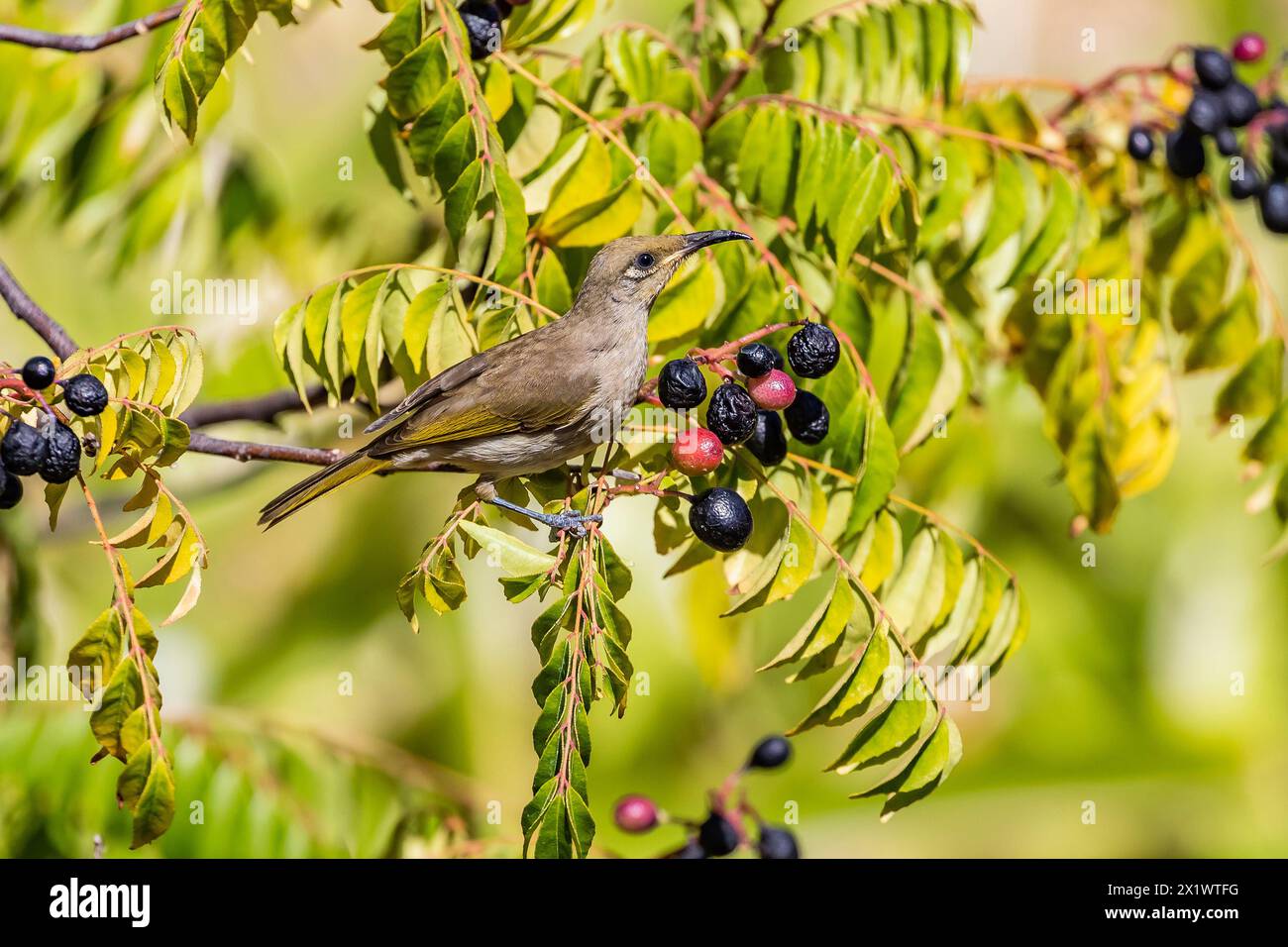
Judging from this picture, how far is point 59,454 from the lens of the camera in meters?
3.07

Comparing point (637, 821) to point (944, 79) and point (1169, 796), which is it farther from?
point (1169, 796)

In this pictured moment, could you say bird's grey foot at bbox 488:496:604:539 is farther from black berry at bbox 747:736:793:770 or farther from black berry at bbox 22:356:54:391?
black berry at bbox 747:736:793:770

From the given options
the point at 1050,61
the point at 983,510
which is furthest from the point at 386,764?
the point at 1050,61

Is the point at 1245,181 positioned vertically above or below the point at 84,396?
above

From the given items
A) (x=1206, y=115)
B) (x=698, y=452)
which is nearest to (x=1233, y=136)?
(x=1206, y=115)

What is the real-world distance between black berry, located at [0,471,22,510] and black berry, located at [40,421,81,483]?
0.15m

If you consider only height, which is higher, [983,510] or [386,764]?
[983,510]

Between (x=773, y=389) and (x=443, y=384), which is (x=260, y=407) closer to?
(x=443, y=384)

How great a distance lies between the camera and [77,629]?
327 inches

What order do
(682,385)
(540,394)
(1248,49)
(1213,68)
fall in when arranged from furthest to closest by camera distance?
1. (1248,49)
2. (1213,68)
3. (540,394)
4. (682,385)

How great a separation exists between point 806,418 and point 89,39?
2.45 meters

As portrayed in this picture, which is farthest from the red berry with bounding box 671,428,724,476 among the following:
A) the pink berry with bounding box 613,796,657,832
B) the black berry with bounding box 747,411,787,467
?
the pink berry with bounding box 613,796,657,832

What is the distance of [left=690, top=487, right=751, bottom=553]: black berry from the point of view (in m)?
3.27

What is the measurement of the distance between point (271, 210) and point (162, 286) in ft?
2.40
